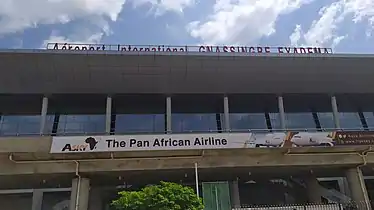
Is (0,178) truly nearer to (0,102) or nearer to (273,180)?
(0,102)

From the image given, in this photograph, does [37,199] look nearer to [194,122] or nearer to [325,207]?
[194,122]

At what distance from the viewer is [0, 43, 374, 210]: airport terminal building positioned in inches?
801

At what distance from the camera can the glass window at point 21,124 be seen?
1167 inches

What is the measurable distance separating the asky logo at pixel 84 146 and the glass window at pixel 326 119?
21339 millimetres

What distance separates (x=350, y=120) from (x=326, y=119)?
7.97ft

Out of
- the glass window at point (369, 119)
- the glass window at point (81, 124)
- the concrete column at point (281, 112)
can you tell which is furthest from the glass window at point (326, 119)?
the glass window at point (81, 124)

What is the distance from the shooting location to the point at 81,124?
1199 inches

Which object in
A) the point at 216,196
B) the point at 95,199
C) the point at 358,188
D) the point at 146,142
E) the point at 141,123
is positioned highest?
the point at 141,123

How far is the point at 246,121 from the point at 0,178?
19.8 m

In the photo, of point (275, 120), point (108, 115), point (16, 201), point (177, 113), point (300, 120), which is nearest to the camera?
point (16, 201)

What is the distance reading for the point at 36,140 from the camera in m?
20.2

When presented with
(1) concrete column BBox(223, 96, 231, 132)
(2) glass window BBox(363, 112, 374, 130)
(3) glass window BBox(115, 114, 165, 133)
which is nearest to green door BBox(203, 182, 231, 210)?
(1) concrete column BBox(223, 96, 231, 132)

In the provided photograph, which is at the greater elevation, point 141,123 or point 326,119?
point 326,119

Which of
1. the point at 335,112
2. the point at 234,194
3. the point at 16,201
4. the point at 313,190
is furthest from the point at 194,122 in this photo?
the point at 16,201
